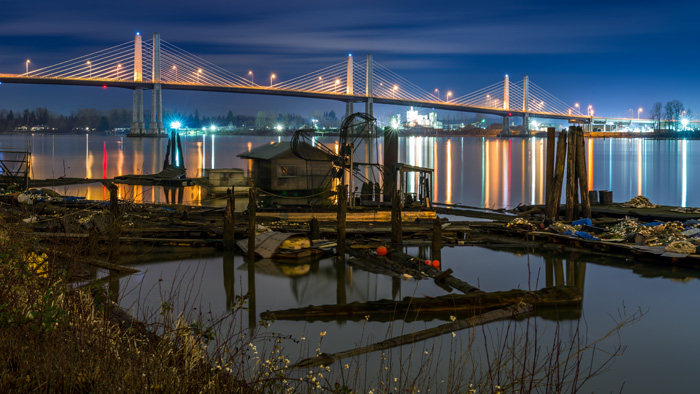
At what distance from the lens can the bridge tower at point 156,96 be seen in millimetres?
70188

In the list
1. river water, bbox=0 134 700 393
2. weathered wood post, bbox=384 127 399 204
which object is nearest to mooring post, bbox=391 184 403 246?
river water, bbox=0 134 700 393

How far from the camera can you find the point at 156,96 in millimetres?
70188

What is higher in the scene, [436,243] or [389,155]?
[389,155]

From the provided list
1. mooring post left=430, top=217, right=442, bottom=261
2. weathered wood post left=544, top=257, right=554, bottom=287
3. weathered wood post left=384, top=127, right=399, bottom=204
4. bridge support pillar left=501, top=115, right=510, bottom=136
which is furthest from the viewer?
bridge support pillar left=501, top=115, right=510, bottom=136

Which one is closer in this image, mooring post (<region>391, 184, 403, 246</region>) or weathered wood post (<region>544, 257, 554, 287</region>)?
weathered wood post (<region>544, 257, 554, 287</region>)

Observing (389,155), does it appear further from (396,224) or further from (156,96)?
(156,96)

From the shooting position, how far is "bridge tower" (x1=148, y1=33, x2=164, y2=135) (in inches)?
2763

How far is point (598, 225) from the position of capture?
13453 mm

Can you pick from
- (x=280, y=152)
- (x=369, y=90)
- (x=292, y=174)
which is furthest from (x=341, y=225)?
(x=369, y=90)

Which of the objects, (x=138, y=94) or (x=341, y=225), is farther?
(x=138, y=94)

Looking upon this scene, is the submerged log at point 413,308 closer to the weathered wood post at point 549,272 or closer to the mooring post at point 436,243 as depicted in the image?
the weathered wood post at point 549,272

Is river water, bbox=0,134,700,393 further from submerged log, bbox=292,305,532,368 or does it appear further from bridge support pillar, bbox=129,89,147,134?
bridge support pillar, bbox=129,89,147,134

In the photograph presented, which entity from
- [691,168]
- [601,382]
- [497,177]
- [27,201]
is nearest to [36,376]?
[601,382]

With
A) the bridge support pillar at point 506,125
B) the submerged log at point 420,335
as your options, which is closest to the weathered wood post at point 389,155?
the submerged log at point 420,335
